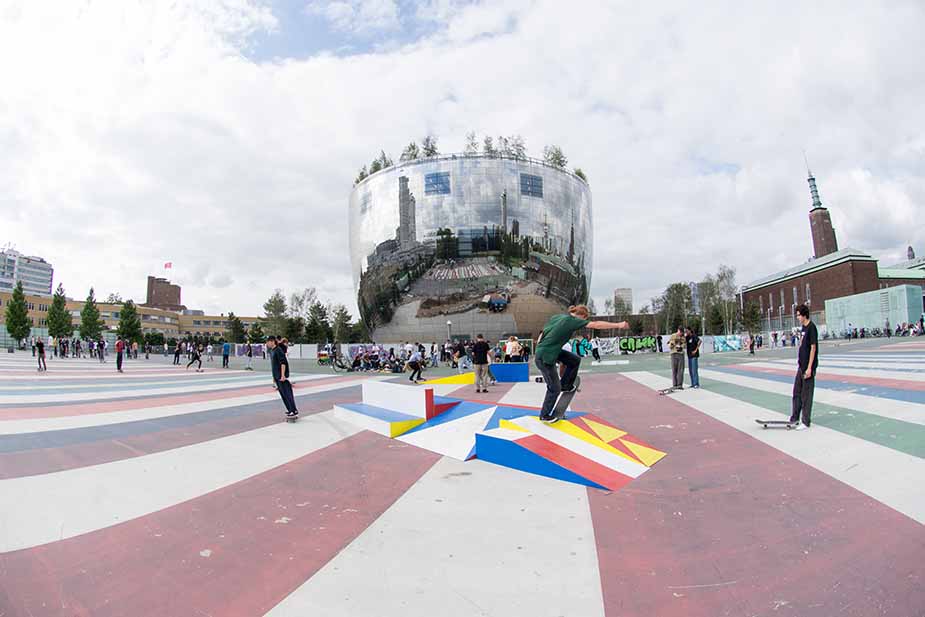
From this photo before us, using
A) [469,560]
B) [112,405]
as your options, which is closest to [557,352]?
[469,560]

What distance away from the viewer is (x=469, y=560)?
2.88 meters

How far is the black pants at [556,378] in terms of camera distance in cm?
572

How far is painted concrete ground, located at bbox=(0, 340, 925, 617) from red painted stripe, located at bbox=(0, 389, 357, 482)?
0.14 feet

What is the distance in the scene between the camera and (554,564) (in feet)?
9.19

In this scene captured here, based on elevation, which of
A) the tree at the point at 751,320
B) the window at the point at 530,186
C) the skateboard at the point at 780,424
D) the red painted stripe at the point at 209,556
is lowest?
the red painted stripe at the point at 209,556

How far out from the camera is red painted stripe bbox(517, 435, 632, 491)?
433 cm

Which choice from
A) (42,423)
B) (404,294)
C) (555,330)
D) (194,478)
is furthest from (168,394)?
(404,294)

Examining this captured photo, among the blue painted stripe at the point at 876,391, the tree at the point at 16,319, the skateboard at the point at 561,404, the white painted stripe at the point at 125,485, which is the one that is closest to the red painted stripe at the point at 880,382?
the blue painted stripe at the point at 876,391

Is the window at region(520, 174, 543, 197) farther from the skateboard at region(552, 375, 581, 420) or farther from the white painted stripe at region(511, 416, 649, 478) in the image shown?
the white painted stripe at region(511, 416, 649, 478)

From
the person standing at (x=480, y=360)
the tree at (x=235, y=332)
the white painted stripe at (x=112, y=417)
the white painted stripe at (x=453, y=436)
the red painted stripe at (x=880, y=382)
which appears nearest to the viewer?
the white painted stripe at (x=453, y=436)

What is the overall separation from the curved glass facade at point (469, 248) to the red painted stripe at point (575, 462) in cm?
5117

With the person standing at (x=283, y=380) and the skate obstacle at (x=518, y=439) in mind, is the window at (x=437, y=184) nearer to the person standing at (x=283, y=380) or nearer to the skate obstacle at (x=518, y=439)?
the person standing at (x=283, y=380)

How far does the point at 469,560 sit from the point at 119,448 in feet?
17.4

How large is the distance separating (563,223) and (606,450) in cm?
5706
